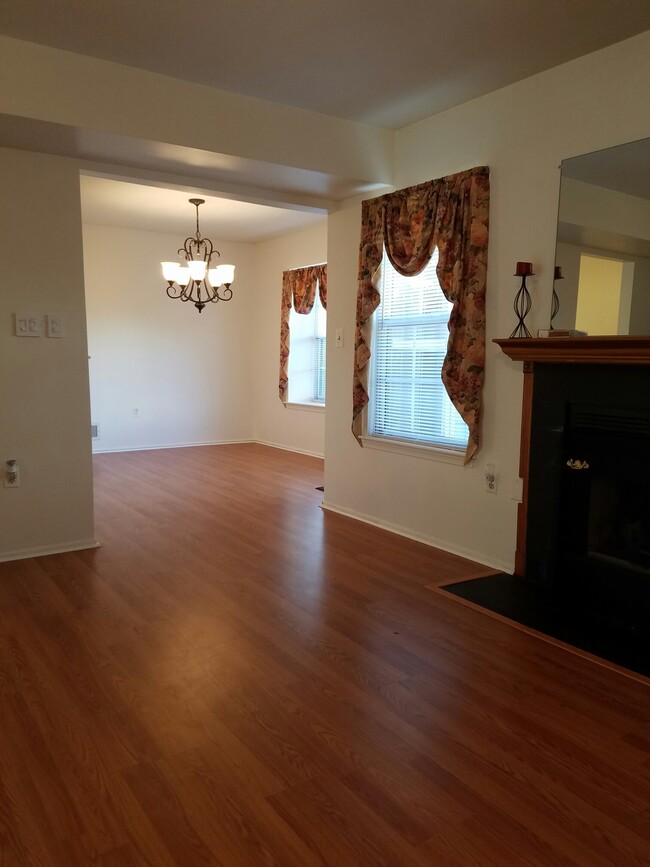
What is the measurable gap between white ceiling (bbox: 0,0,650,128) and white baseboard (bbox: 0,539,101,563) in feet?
8.84

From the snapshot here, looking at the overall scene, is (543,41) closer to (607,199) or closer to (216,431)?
A: (607,199)

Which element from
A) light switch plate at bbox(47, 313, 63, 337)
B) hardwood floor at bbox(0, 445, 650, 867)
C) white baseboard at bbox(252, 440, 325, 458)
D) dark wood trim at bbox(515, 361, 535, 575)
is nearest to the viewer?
hardwood floor at bbox(0, 445, 650, 867)

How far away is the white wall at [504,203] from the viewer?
2910mm

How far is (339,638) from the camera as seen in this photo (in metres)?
2.68

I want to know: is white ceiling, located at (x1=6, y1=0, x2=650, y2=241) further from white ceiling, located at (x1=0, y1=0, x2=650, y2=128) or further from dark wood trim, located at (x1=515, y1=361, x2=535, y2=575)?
dark wood trim, located at (x1=515, y1=361, x2=535, y2=575)

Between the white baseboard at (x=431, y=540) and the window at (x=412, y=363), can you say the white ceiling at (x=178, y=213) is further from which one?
the white baseboard at (x=431, y=540)

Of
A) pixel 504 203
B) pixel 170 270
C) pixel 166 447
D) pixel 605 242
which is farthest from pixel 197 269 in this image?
pixel 605 242

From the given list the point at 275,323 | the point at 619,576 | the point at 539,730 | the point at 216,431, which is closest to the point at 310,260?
the point at 275,323

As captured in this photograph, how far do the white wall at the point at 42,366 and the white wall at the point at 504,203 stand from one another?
6.39 feet

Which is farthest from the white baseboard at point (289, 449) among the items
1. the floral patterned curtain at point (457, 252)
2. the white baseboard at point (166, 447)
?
the floral patterned curtain at point (457, 252)

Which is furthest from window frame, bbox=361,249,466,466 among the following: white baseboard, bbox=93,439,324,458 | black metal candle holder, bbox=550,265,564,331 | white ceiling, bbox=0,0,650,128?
white baseboard, bbox=93,439,324,458

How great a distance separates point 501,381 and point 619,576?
3.90 ft

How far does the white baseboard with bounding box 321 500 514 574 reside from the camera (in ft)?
11.7

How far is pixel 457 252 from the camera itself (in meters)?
3.62
